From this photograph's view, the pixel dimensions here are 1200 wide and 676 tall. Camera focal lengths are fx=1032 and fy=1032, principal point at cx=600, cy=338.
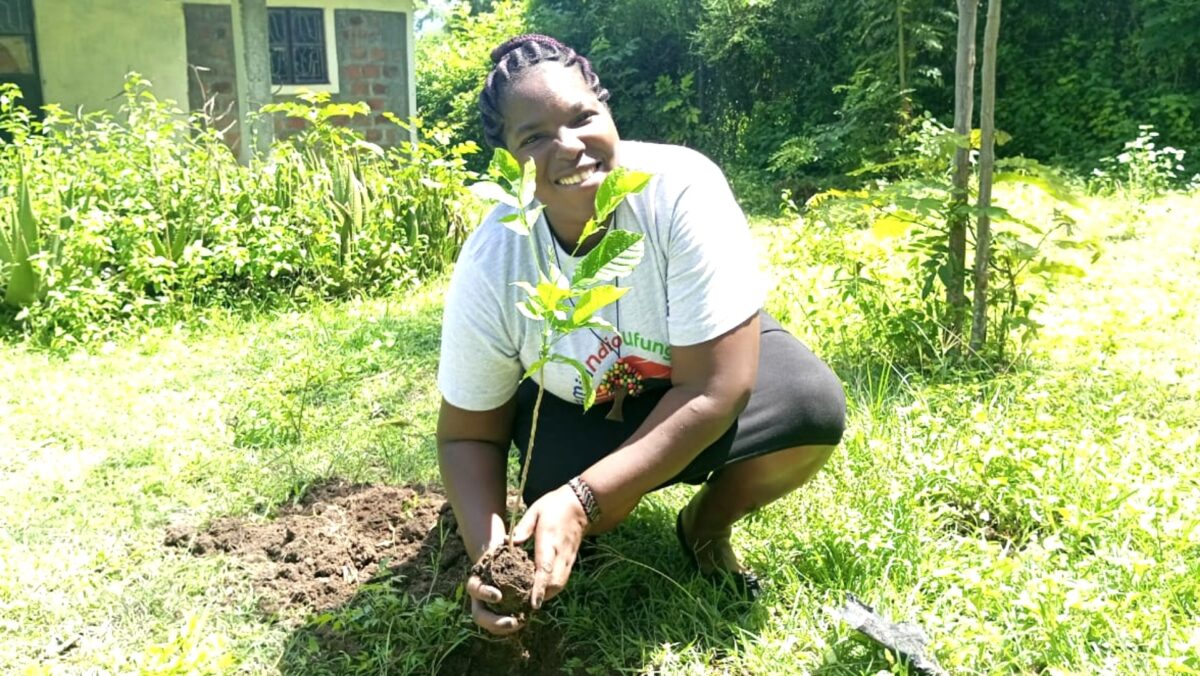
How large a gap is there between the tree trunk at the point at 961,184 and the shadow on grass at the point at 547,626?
1761 millimetres

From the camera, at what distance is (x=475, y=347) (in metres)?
2.22

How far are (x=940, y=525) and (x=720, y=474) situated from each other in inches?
24.7

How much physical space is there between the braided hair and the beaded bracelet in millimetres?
718

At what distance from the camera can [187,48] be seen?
10391 mm

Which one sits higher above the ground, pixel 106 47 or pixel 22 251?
pixel 106 47

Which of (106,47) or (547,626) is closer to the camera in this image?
(547,626)

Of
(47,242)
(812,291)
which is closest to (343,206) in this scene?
(47,242)

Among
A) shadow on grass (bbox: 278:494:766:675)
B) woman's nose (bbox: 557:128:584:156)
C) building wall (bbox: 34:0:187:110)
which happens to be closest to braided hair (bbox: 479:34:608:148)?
woman's nose (bbox: 557:128:584:156)

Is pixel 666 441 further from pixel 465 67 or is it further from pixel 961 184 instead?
pixel 465 67

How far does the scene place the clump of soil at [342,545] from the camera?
2.54m

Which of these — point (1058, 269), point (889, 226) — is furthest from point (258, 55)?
point (1058, 269)

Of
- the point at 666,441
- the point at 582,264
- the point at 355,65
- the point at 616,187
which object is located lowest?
the point at 666,441

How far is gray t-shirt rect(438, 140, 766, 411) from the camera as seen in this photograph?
2.15 meters

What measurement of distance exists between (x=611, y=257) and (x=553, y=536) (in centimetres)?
53
